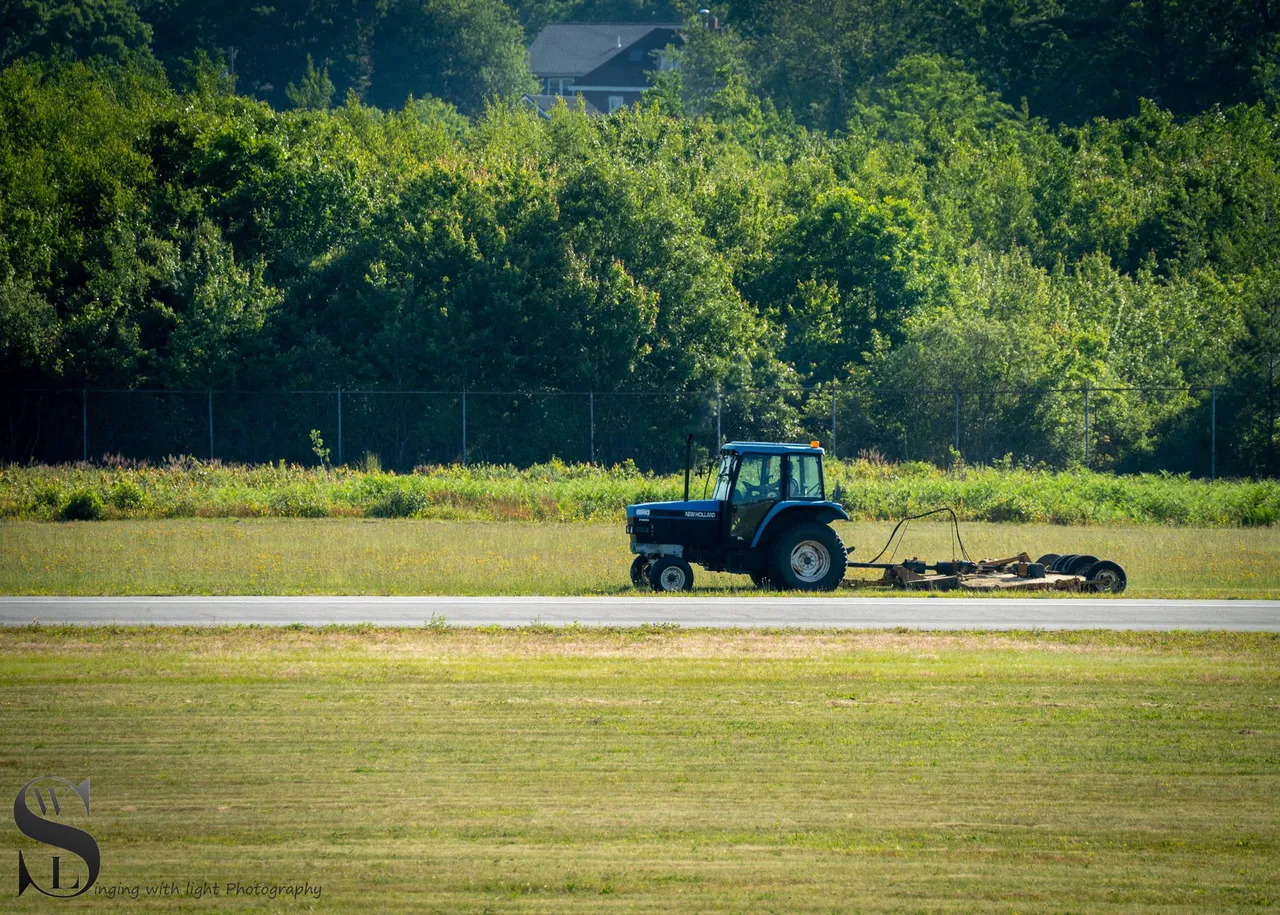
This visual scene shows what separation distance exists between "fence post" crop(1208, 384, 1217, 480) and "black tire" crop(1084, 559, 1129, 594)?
21.8m

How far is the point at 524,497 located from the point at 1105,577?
57.3ft

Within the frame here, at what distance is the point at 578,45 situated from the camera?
5969 inches

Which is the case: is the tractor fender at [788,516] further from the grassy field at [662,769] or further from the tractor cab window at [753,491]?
the grassy field at [662,769]

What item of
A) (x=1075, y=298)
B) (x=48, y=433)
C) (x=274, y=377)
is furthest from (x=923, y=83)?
(x=48, y=433)

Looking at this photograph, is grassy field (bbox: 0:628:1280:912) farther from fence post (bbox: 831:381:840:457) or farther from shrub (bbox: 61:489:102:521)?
fence post (bbox: 831:381:840:457)

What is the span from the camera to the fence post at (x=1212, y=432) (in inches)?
1731

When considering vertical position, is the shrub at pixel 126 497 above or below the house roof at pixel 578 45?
below

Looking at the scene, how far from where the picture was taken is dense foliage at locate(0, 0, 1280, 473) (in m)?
46.8

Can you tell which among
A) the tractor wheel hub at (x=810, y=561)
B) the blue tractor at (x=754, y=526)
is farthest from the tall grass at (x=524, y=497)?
the blue tractor at (x=754, y=526)

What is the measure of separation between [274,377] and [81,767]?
1501 inches

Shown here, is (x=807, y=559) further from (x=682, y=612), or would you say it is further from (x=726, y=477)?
(x=682, y=612)

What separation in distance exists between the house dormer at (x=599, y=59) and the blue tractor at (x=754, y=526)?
124 metres

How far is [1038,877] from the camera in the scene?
Result: 9.09 meters

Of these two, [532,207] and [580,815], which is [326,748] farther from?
[532,207]
